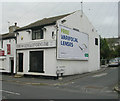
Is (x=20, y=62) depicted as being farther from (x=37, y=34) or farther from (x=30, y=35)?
(x=37, y=34)

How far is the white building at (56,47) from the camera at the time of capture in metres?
17.9

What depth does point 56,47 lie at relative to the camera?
57.5 feet

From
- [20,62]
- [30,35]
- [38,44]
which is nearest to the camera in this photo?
[38,44]

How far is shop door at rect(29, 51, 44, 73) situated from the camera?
19.0 meters

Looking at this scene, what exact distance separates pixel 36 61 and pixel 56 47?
11.8ft

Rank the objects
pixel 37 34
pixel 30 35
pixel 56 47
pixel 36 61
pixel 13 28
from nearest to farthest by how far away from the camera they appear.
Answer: pixel 56 47
pixel 36 61
pixel 37 34
pixel 30 35
pixel 13 28

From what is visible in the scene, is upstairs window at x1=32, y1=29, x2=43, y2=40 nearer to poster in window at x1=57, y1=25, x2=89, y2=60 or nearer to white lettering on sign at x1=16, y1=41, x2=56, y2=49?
white lettering on sign at x1=16, y1=41, x2=56, y2=49

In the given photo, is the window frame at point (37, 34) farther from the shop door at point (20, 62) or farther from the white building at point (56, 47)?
the shop door at point (20, 62)

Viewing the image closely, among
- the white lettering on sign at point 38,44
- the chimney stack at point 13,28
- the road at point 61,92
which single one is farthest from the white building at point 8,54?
the road at point 61,92

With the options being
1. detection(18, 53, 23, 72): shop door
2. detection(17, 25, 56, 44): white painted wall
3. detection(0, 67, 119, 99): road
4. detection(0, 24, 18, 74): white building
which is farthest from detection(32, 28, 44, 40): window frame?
detection(0, 67, 119, 99): road

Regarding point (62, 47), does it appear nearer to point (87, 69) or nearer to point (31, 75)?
point (31, 75)

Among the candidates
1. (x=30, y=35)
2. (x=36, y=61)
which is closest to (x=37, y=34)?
(x=30, y=35)

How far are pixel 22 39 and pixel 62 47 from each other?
6.37 meters

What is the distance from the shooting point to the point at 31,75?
64.6 ft
